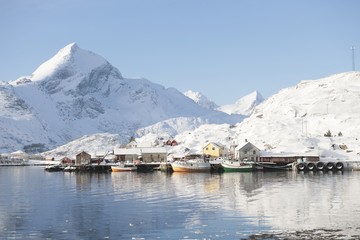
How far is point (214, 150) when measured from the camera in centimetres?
17962

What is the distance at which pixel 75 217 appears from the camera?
5228 centimetres

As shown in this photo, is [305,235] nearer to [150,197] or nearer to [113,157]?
[150,197]

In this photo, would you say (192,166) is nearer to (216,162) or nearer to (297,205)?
(216,162)

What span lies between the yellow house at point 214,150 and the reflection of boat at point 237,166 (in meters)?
41.0

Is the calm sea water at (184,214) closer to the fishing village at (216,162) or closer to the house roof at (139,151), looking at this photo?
the fishing village at (216,162)

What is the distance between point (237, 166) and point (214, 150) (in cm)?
4597

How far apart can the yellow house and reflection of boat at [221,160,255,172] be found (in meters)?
41.0

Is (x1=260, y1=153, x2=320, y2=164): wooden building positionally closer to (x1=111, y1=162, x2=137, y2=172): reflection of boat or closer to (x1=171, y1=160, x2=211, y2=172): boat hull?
(x1=171, y1=160, x2=211, y2=172): boat hull

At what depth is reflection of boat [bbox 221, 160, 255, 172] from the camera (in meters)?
133

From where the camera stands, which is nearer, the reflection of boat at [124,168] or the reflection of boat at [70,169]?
the reflection of boat at [124,168]

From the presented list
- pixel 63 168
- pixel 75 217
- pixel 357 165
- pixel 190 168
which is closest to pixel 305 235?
pixel 75 217

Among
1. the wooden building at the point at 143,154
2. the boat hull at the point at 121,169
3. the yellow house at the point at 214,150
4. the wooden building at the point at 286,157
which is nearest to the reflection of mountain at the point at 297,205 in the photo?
the boat hull at the point at 121,169

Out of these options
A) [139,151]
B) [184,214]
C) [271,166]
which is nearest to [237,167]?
[271,166]

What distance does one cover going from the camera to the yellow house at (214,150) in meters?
178
